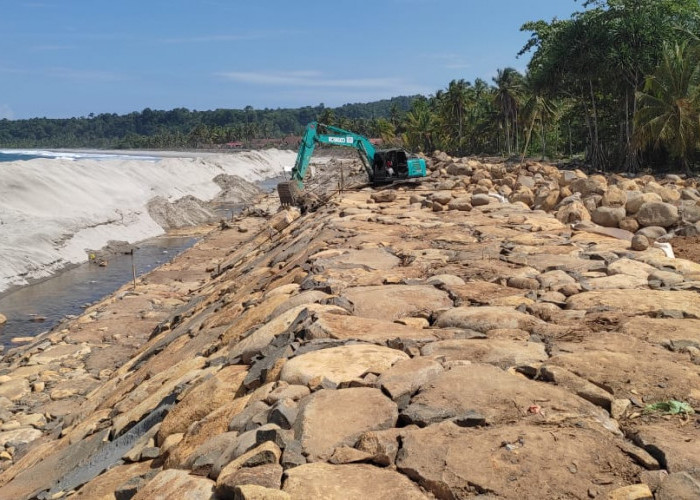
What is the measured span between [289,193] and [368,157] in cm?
259

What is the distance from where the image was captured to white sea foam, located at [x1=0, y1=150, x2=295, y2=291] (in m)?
19.3

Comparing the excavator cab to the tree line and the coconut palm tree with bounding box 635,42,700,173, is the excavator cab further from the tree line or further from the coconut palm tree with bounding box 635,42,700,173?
the coconut palm tree with bounding box 635,42,700,173

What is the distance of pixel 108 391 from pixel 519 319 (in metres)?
5.76

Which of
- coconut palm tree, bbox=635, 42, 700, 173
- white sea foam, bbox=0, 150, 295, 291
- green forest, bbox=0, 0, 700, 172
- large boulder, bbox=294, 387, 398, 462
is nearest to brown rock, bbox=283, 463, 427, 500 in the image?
large boulder, bbox=294, 387, 398, 462

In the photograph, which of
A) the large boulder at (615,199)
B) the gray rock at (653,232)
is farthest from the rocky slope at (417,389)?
the large boulder at (615,199)

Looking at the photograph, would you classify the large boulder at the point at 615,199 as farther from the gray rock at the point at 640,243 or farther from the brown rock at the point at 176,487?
the brown rock at the point at 176,487

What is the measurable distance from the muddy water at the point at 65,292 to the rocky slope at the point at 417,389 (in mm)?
5352

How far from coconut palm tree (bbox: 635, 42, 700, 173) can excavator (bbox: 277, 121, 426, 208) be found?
11.0 metres

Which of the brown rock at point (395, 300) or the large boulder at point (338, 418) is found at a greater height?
the brown rock at point (395, 300)

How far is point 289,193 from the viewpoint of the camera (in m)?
18.1

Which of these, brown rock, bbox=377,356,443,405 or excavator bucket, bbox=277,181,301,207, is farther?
excavator bucket, bbox=277,181,301,207

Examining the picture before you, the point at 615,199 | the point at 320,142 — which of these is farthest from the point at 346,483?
the point at 320,142

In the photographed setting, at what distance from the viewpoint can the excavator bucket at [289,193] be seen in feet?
58.7

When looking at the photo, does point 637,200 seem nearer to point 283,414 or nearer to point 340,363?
point 340,363
